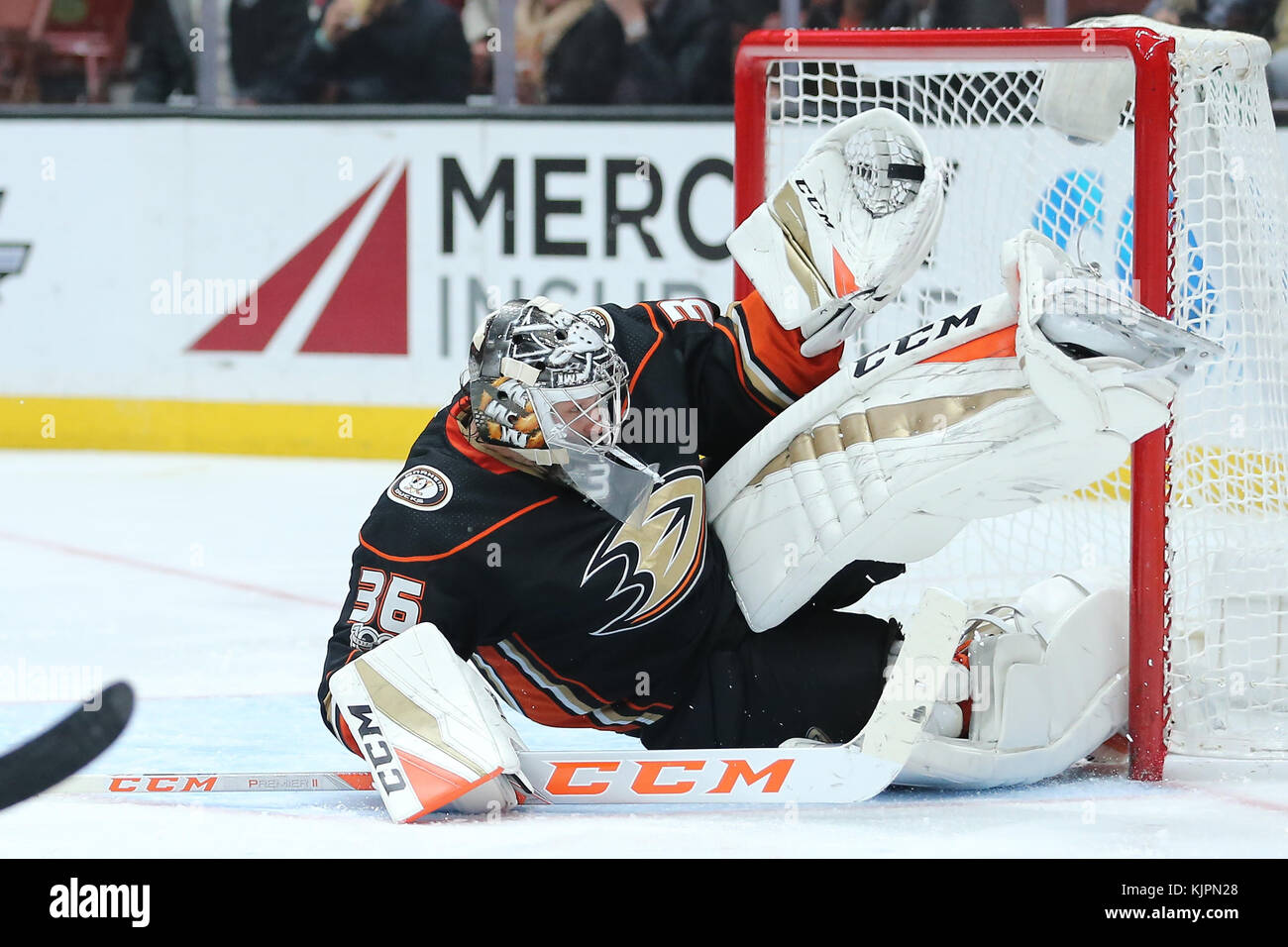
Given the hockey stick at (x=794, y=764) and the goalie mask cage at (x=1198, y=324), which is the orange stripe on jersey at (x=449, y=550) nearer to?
the hockey stick at (x=794, y=764)

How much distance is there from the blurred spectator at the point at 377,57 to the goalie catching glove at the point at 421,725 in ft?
12.6

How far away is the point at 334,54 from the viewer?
19.0ft

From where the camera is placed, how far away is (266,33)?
582cm

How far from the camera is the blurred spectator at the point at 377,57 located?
5645 millimetres

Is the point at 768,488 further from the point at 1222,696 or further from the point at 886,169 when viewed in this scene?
the point at 1222,696

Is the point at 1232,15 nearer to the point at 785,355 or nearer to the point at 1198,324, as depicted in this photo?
the point at 1198,324

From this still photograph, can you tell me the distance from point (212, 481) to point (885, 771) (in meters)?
3.59

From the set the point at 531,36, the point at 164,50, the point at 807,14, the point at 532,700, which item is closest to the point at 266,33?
the point at 164,50

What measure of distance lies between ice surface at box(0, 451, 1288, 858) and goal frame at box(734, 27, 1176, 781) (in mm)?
141

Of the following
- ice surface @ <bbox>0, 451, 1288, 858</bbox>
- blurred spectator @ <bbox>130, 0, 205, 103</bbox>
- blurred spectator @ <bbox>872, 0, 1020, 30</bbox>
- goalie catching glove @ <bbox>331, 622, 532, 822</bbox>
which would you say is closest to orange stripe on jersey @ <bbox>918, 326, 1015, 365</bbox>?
ice surface @ <bbox>0, 451, 1288, 858</bbox>

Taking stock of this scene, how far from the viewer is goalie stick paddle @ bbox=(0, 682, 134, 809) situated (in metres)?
2.27

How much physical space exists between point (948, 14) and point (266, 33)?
2.25 m

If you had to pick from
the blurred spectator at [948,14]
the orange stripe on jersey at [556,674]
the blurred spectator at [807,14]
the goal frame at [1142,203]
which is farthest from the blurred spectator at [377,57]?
the orange stripe on jersey at [556,674]
